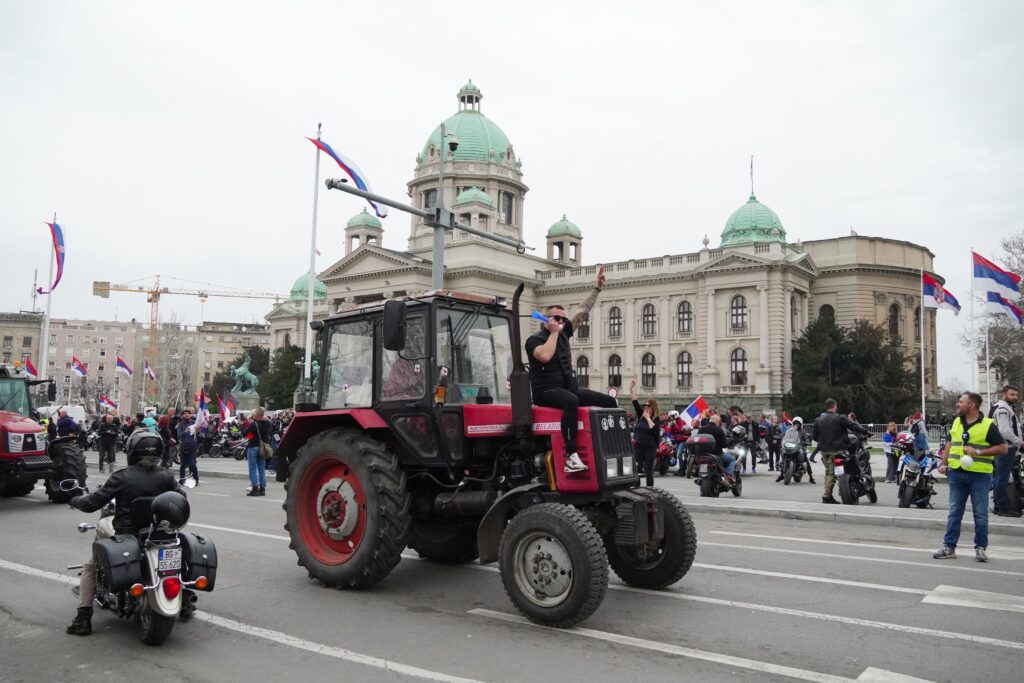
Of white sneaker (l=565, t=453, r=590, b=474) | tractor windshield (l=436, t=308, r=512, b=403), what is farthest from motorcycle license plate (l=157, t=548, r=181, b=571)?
white sneaker (l=565, t=453, r=590, b=474)

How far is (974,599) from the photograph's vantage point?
688cm

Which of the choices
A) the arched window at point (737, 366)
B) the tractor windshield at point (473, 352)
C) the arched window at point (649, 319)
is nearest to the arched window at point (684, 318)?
the arched window at point (649, 319)

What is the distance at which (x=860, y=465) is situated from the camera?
1446cm

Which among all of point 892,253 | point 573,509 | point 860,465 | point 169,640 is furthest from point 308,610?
point 892,253

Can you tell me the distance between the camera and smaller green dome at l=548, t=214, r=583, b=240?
A: 267ft

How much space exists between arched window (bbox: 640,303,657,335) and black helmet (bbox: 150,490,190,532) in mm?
62510

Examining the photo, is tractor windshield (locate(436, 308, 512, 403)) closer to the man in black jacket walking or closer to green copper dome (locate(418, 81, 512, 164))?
the man in black jacket walking

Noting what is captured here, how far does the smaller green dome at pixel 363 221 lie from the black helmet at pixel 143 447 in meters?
79.6

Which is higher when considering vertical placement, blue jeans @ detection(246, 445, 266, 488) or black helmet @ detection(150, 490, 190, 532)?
black helmet @ detection(150, 490, 190, 532)

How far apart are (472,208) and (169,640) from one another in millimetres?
68692

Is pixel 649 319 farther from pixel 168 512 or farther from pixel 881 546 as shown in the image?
pixel 168 512

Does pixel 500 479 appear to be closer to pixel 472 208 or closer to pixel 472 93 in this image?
pixel 472 208

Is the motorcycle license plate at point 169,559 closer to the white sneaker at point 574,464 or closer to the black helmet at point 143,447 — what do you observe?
the black helmet at point 143,447

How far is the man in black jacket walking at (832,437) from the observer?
46.0ft
